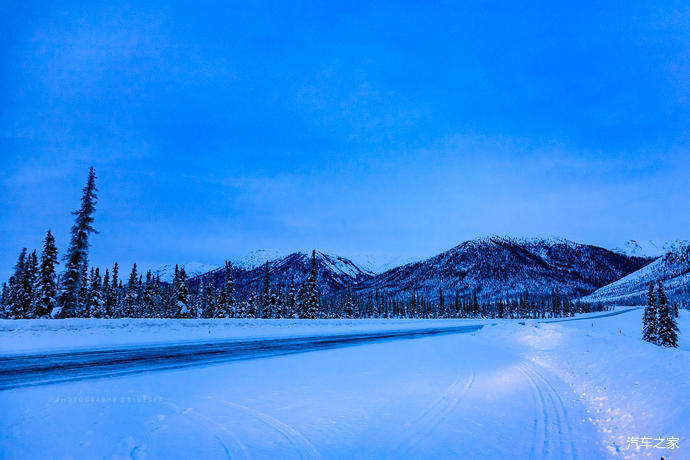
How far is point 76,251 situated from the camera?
28469 millimetres

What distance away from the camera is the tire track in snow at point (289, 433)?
5.02 m

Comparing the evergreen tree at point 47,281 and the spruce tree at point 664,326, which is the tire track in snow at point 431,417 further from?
the spruce tree at point 664,326

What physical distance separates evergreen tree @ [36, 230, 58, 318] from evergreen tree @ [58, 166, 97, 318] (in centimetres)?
619

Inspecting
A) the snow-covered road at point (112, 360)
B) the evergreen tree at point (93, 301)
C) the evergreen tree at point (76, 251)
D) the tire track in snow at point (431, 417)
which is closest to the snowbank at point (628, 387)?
the tire track in snow at point (431, 417)

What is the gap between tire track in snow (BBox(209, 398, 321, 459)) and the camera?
5017mm

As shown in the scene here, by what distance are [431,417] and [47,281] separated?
131 ft

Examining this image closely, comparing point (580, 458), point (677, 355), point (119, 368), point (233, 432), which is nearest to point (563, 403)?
point (580, 458)

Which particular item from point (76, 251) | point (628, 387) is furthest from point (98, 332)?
point (628, 387)

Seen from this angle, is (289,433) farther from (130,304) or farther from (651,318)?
(130,304)

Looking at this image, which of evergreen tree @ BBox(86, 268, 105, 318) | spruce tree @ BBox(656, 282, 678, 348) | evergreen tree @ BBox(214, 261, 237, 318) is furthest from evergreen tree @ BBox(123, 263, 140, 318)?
spruce tree @ BBox(656, 282, 678, 348)

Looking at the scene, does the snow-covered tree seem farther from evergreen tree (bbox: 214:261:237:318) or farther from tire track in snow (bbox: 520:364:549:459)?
tire track in snow (bbox: 520:364:549:459)

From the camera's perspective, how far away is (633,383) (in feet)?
28.7

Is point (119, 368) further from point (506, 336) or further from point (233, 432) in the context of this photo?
point (506, 336)

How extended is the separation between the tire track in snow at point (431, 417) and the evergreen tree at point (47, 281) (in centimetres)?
3725
